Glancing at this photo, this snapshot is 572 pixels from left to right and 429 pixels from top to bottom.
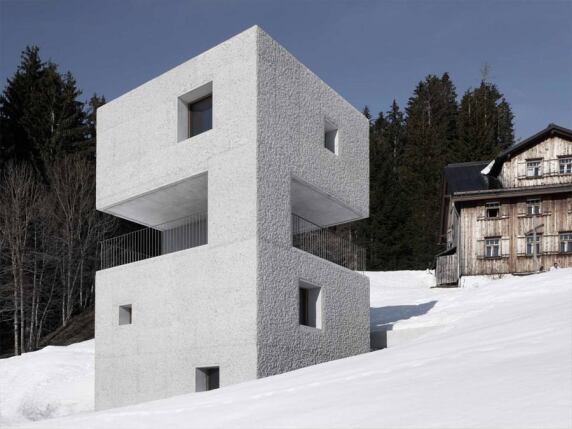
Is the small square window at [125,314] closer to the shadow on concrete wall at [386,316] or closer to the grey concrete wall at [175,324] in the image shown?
the grey concrete wall at [175,324]

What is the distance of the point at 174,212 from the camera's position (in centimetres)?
1952

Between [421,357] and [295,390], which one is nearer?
[295,390]

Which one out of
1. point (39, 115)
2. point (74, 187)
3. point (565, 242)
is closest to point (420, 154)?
point (565, 242)

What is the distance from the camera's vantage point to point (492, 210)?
35.6m

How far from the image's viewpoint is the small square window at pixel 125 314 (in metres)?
17.5

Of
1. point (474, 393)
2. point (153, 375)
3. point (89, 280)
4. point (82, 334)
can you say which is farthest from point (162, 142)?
point (89, 280)

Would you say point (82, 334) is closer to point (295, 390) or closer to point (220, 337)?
point (220, 337)

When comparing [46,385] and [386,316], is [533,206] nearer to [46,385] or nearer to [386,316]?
[386,316]

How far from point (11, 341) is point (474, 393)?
1401 inches

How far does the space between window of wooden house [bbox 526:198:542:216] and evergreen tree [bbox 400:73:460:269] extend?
10937mm

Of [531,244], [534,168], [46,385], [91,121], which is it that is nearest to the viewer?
[46,385]

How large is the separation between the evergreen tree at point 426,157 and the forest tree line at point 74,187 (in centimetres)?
10

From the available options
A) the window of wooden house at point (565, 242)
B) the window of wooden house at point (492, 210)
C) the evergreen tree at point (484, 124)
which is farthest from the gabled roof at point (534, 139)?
the evergreen tree at point (484, 124)

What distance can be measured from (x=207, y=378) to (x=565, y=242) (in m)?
24.4
